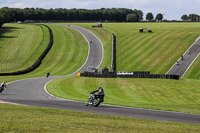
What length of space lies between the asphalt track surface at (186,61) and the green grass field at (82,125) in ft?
177

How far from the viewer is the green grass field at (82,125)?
60.5 ft

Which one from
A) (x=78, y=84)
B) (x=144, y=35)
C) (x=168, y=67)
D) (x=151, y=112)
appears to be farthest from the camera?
(x=144, y=35)

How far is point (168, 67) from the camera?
277 ft

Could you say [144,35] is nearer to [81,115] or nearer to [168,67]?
[168,67]

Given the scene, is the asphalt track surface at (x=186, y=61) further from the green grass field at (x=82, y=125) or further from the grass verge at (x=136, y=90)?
the green grass field at (x=82, y=125)

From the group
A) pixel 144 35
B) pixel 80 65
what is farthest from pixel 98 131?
pixel 144 35

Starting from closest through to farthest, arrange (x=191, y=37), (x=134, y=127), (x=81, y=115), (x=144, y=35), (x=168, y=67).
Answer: (x=134, y=127) → (x=81, y=115) → (x=168, y=67) → (x=191, y=37) → (x=144, y=35)

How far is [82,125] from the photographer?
66.4 ft

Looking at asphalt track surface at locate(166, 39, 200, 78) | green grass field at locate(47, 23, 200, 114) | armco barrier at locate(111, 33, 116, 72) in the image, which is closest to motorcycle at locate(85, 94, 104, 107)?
green grass field at locate(47, 23, 200, 114)

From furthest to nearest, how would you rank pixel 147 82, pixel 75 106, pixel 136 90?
1. pixel 147 82
2. pixel 136 90
3. pixel 75 106

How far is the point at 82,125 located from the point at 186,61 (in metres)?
69.3

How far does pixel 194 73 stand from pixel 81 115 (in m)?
55.4

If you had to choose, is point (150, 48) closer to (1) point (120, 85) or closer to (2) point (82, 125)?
(1) point (120, 85)

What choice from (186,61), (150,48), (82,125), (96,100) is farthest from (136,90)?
(150,48)
